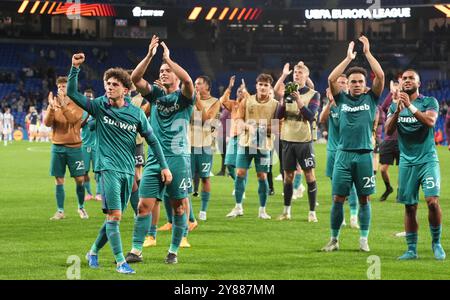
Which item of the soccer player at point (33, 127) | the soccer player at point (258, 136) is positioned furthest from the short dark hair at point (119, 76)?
the soccer player at point (33, 127)

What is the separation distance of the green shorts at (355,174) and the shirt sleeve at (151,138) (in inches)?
106

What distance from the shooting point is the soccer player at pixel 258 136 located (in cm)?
1658

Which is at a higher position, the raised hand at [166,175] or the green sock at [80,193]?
the raised hand at [166,175]

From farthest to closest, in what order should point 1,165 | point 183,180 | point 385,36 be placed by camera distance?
point 385,36, point 1,165, point 183,180

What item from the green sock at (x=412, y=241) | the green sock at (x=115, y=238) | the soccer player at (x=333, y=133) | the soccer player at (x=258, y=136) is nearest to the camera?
the green sock at (x=115, y=238)

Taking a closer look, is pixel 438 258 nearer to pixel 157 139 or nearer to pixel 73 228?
pixel 157 139

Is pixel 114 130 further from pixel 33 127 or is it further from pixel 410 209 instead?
pixel 33 127

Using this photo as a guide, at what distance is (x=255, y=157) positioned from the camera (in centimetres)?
1702

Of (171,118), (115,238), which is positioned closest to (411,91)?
(171,118)

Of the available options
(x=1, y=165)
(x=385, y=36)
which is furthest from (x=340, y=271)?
(x=385, y=36)

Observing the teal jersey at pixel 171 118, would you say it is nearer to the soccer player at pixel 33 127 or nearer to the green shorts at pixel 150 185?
the green shorts at pixel 150 185

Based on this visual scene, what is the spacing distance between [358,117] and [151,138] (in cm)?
306

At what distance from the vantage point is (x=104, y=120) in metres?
A: 10.5
